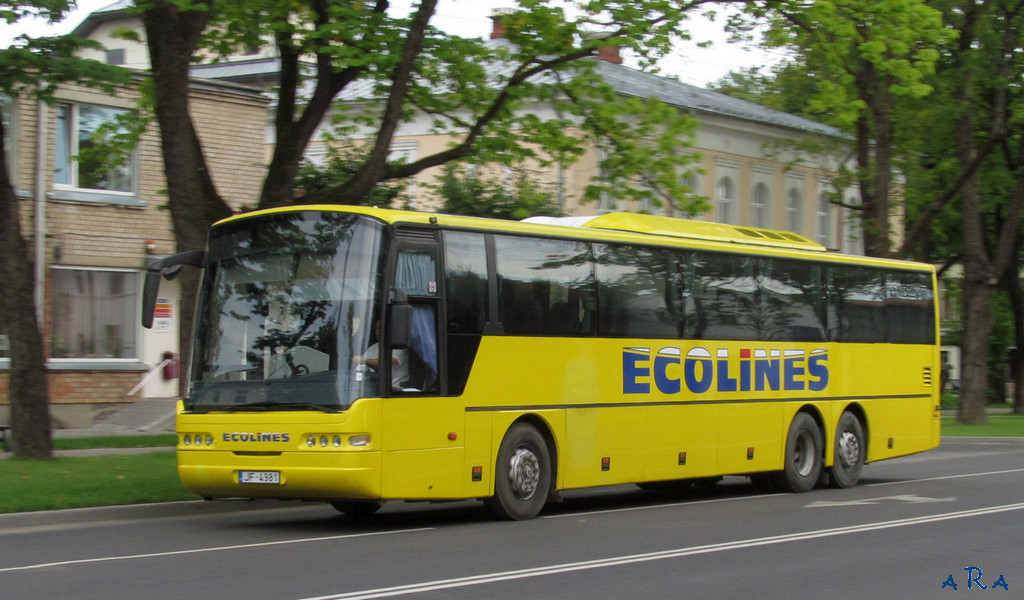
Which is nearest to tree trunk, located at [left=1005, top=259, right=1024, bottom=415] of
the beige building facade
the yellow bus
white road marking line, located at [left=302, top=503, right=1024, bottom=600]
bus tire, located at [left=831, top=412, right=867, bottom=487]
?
the beige building facade

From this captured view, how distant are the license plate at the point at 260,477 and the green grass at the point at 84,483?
228 centimetres

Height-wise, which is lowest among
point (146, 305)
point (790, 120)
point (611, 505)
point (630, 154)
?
point (611, 505)

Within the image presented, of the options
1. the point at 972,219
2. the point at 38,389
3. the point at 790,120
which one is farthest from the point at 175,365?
the point at 790,120

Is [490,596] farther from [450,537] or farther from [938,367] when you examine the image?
[938,367]

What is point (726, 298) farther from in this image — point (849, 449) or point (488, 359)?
Answer: point (488, 359)

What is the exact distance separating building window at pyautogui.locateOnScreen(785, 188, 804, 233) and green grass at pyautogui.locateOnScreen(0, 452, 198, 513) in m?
34.0

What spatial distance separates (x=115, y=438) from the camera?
2244cm

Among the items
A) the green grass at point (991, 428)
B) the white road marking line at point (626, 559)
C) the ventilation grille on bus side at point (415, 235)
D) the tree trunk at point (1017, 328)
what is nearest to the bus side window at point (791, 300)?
the white road marking line at point (626, 559)

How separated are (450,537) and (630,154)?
31.2 feet

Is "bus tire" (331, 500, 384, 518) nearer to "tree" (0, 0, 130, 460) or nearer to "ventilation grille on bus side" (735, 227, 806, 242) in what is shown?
"tree" (0, 0, 130, 460)

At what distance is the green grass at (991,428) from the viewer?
105 feet

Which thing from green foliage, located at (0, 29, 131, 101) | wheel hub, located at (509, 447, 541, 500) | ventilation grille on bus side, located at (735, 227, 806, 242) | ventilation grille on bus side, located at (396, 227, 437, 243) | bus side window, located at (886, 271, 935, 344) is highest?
green foliage, located at (0, 29, 131, 101)

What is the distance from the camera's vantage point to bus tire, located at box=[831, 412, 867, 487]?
18.7 metres

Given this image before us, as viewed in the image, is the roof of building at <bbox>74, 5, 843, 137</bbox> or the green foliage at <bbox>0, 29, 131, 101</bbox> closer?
the green foliage at <bbox>0, 29, 131, 101</bbox>
